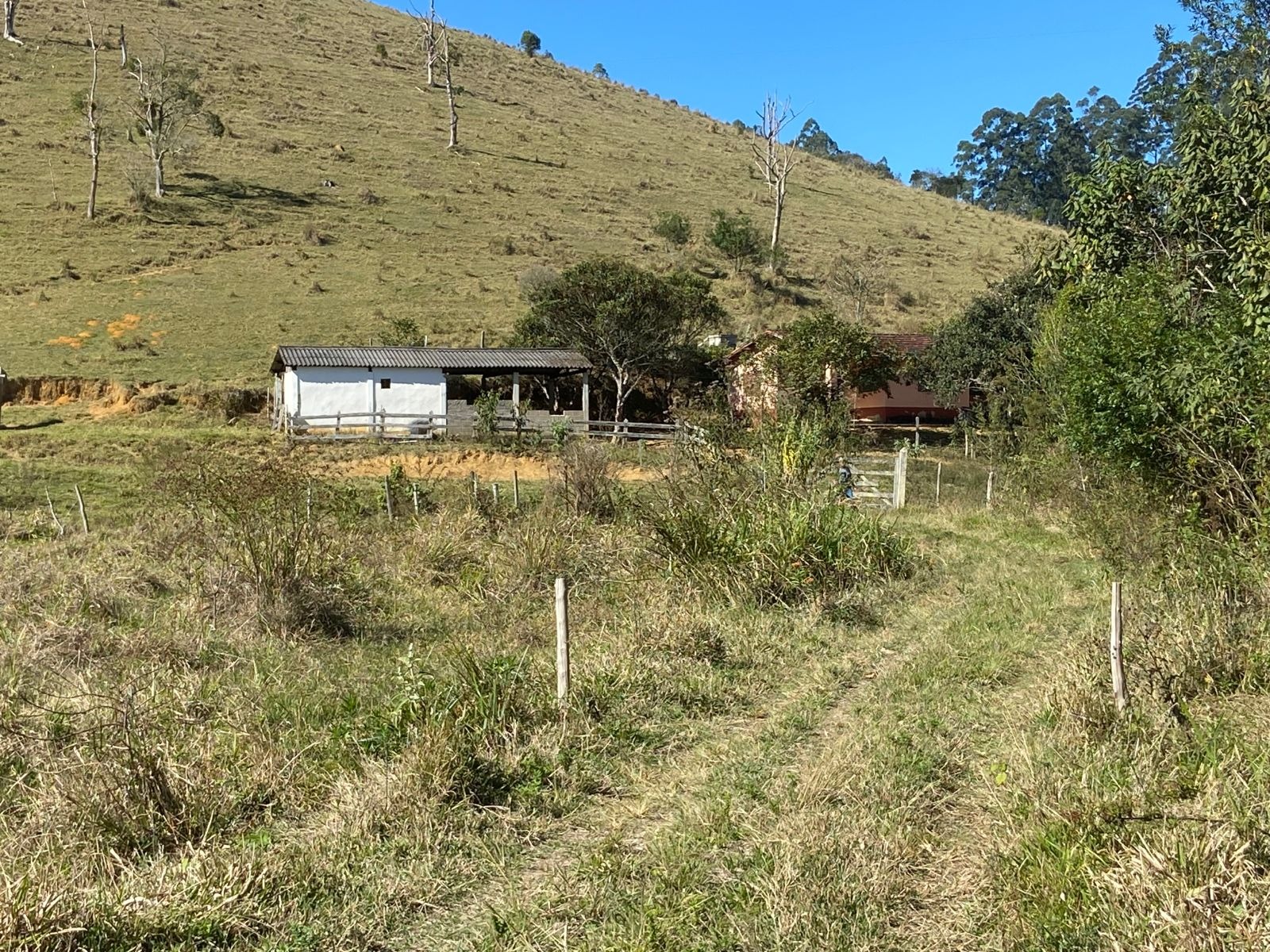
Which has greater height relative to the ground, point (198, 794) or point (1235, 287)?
point (1235, 287)

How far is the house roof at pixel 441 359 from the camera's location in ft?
106

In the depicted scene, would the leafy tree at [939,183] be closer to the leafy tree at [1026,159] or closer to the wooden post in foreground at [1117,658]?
the leafy tree at [1026,159]

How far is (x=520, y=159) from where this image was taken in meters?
68.1

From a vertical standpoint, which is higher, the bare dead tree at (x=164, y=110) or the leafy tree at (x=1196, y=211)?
the bare dead tree at (x=164, y=110)

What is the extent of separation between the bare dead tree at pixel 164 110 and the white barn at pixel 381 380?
2693cm

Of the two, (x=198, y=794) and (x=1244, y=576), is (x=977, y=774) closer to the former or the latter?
(x=1244, y=576)

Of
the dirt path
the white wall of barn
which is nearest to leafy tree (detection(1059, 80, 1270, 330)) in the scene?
the dirt path

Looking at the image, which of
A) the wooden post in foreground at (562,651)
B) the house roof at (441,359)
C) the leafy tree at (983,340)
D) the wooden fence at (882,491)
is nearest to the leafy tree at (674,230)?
the leafy tree at (983,340)

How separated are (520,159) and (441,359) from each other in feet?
126

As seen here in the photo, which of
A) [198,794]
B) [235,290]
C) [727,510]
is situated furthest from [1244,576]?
[235,290]

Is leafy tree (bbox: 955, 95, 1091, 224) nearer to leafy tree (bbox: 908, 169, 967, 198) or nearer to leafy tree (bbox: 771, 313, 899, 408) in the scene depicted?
leafy tree (bbox: 908, 169, 967, 198)

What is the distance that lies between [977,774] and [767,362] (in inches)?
1113

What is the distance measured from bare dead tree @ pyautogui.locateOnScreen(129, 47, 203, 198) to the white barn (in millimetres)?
26927

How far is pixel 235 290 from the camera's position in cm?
4334
